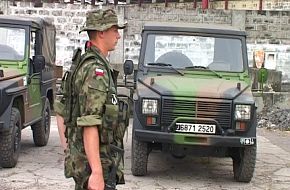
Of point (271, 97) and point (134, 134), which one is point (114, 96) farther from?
point (271, 97)

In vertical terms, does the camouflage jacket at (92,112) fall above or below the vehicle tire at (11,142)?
above

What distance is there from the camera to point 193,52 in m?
7.85

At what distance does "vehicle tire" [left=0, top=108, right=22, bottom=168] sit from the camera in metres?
7.00

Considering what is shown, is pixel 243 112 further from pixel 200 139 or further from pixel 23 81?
pixel 23 81

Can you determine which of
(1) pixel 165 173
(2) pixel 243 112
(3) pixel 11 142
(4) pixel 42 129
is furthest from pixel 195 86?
(4) pixel 42 129

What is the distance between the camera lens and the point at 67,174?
3.64 m

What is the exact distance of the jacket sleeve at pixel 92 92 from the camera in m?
3.44

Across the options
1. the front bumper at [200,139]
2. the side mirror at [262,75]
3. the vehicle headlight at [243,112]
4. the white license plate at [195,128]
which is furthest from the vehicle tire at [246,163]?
the side mirror at [262,75]

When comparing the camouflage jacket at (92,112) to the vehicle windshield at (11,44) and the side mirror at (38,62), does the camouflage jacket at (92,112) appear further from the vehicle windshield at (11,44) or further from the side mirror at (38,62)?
the vehicle windshield at (11,44)

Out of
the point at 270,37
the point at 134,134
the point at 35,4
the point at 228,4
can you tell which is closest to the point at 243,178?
the point at 134,134

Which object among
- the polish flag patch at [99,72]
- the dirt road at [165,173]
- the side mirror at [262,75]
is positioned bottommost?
the dirt road at [165,173]

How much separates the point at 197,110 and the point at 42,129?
10.3 feet

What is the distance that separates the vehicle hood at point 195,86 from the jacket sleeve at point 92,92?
332 centimetres

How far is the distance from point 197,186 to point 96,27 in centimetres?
375
